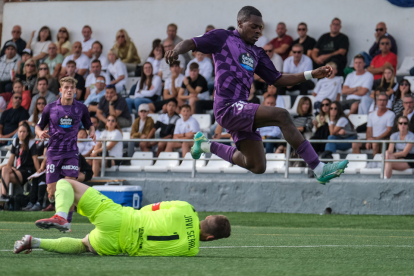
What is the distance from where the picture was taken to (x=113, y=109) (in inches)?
596

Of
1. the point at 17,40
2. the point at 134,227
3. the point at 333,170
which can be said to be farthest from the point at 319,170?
the point at 17,40

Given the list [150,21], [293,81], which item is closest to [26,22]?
[150,21]

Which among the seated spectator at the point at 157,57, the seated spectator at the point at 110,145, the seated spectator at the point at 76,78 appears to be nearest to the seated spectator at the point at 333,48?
the seated spectator at the point at 157,57

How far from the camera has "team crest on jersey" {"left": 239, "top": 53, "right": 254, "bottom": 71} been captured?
662 cm

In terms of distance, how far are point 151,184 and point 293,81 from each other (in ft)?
24.2

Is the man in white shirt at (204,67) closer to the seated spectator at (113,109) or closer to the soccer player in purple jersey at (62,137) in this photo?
the seated spectator at (113,109)

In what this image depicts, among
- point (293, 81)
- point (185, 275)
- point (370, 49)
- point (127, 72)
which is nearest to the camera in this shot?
point (185, 275)

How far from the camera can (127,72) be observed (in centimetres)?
1734

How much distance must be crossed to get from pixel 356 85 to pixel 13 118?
27.6 feet

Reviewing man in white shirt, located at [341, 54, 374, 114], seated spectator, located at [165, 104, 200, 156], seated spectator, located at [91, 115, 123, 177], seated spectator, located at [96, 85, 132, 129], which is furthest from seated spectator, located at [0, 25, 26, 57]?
man in white shirt, located at [341, 54, 374, 114]

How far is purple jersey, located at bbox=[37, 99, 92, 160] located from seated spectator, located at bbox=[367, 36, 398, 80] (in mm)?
7499

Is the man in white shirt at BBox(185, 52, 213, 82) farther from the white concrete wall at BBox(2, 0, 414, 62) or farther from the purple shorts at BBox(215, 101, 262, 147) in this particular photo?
the purple shorts at BBox(215, 101, 262, 147)

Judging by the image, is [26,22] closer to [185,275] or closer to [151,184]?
[151,184]

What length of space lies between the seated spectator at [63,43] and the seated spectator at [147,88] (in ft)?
10.5
